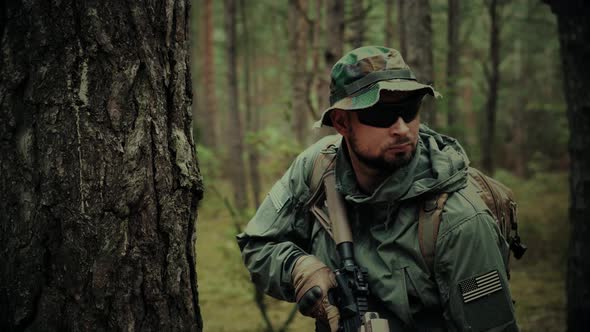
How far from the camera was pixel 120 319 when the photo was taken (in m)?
1.89

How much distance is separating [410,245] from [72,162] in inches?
59.6

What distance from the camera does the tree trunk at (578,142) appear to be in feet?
16.5

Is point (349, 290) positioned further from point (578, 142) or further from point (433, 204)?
point (578, 142)

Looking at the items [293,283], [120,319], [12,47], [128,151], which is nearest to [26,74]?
[12,47]

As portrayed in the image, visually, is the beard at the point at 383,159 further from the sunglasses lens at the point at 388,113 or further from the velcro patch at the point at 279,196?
the velcro patch at the point at 279,196

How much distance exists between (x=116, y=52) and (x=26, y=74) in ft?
1.02

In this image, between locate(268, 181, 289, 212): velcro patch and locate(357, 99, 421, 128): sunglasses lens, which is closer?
locate(357, 99, 421, 128): sunglasses lens

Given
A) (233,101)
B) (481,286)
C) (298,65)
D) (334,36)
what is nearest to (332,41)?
(334,36)

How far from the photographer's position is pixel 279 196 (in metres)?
3.07

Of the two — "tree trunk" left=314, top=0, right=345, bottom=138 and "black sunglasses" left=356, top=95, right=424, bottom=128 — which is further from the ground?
"tree trunk" left=314, top=0, right=345, bottom=138

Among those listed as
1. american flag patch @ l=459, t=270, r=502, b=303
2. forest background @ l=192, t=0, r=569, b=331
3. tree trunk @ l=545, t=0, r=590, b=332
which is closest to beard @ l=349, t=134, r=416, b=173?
american flag patch @ l=459, t=270, r=502, b=303

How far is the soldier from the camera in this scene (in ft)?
7.77

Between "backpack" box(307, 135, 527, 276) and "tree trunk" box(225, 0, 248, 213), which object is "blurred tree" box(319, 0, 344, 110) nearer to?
"backpack" box(307, 135, 527, 276)

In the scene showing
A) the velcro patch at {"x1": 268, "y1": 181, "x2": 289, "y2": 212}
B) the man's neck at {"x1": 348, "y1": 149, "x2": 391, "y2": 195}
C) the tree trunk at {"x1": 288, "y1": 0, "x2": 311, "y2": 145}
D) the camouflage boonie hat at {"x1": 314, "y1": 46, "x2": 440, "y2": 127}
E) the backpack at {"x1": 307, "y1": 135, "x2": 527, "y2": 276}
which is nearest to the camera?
the backpack at {"x1": 307, "y1": 135, "x2": 527, "y2": 276}
